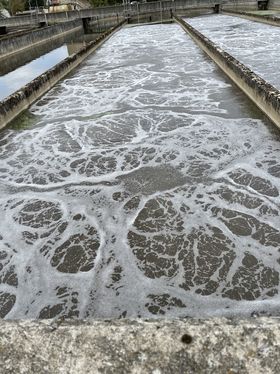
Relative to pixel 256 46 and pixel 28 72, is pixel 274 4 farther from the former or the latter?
pixel 28 72

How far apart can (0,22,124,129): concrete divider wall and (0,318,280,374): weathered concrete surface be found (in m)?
7.51

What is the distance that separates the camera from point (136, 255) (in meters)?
4.12

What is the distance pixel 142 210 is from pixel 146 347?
3.23 meters

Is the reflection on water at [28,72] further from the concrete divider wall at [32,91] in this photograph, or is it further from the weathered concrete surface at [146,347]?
the weathered concrete surface at [146,347]

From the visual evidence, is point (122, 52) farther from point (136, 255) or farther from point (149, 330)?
point (149, 330)

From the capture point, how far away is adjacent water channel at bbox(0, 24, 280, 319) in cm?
358

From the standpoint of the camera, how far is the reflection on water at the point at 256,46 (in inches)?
469

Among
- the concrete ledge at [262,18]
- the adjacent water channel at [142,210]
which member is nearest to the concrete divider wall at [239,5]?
the concrete ledge at [262,18]

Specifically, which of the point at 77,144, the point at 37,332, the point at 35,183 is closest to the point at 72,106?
the point at 77,144

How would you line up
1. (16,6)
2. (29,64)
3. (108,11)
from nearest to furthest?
(29,64)
(108,11)
(16,6)

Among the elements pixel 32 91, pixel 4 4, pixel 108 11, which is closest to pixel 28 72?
pixel 32 91

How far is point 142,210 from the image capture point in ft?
16.3

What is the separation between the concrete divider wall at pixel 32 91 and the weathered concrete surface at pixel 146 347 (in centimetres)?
751

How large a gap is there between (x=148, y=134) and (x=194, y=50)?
10697 mm
